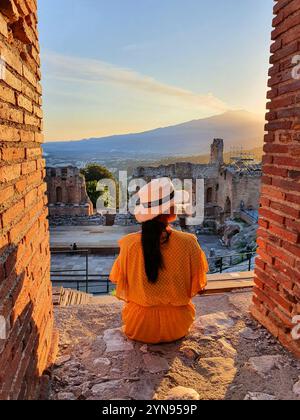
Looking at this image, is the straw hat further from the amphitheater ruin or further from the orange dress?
the amphitheater ruin

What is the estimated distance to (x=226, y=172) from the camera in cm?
3097

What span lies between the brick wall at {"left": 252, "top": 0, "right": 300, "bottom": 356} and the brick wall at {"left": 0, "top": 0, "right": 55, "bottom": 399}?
216 cm

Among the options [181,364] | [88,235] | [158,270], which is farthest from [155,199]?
[88,235]

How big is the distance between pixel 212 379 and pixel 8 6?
3.01 meters

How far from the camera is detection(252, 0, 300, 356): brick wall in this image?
10.0 feet

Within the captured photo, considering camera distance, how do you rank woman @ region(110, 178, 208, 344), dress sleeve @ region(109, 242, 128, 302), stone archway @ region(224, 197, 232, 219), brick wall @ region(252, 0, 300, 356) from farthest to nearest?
stone archway @ region(224, 197, 232, 219), dress sleeve @ region(109, 242, 128, 302), woman @ region(110, 178, 208, 344), brick wall @ region(252, 0, 300, 356)

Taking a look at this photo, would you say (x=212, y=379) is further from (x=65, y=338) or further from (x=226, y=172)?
(x=226, y=172)

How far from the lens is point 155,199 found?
3.11 metres

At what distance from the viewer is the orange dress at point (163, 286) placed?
328 cm

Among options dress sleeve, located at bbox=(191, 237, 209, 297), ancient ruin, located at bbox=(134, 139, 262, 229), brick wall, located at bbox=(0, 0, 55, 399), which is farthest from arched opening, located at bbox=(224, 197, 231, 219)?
brick wall, located at bbox=(0, 0, 55, 399)

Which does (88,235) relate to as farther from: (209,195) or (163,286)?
(209,195)

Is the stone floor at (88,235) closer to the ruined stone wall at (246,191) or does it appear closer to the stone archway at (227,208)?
the ruined stone wall at (246,191)

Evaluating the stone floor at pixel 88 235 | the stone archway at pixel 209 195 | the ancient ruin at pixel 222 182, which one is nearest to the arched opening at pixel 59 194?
the stone floor at pixel 88 235
